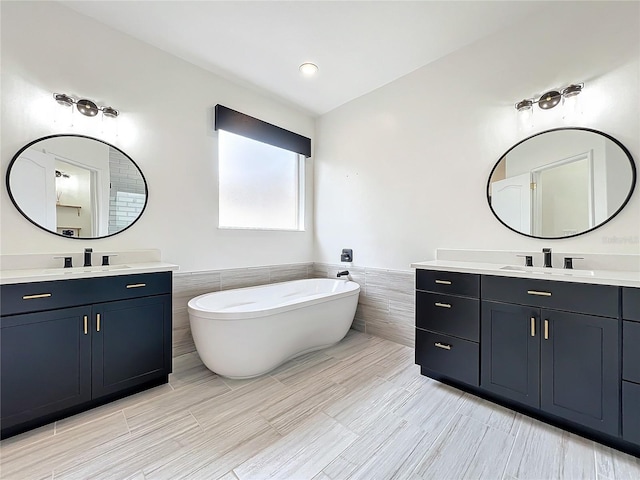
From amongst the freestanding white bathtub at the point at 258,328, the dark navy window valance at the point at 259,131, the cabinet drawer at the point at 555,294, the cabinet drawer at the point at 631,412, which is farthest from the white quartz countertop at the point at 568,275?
the dark navy window valance at the point at 259,131

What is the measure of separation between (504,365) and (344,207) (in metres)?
2.25

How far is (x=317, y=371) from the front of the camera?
2.27m

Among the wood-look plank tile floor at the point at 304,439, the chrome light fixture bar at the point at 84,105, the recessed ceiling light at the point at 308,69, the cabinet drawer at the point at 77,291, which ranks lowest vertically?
the wood-look plank tile floor at the point at 304,439

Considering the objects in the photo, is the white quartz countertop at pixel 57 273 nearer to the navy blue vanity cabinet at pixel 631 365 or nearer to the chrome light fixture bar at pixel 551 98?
the navy blue vanity cabinet at pixel 631 365

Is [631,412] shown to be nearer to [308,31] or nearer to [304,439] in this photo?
[304,439]

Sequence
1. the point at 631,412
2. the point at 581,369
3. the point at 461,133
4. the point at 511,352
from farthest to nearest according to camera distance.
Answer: the point at 461,133
the point at 511,352
the point at 581,369
the point at 631,412

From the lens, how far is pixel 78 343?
167 cm

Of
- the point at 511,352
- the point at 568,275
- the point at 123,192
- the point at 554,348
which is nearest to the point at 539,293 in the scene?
the point at 568,275

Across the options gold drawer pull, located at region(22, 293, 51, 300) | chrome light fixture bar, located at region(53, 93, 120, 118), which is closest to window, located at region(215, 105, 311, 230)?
chrome light fixture bar, located at region(53, 93, 120, 118)

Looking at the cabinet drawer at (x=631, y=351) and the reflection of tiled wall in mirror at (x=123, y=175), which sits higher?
the reflection of tiled wall in mirror at (x=123, y=175)

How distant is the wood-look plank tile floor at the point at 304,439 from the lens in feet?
4.24

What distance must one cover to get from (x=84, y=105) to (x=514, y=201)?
3.45m

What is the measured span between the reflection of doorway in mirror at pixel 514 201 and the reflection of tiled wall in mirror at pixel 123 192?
9.94ft

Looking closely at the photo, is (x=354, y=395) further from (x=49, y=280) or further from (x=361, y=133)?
(x=361, y=133)
